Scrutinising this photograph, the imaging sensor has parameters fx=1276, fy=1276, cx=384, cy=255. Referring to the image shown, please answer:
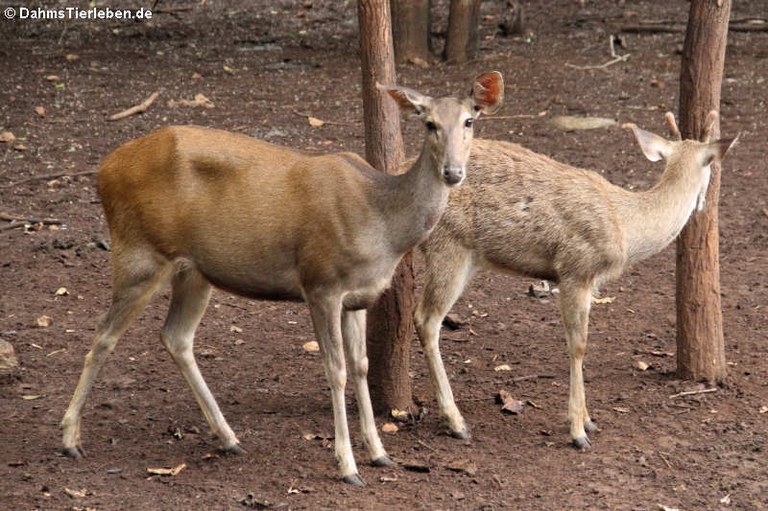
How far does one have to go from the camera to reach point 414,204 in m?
5.56

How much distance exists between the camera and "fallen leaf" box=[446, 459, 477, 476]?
5.89 m

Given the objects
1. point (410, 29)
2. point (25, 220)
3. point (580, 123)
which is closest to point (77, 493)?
point (25, 220)

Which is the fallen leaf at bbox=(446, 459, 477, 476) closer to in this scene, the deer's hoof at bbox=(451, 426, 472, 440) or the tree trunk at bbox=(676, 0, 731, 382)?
the deer's hoof at bbox=(451, 426, 472, 440)

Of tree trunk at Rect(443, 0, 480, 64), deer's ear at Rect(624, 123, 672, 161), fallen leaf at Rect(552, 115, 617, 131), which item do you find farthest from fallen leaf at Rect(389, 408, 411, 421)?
tree trunk at Rect(443, 0, 480, 64)

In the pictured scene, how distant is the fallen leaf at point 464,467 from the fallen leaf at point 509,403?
2.21 feet

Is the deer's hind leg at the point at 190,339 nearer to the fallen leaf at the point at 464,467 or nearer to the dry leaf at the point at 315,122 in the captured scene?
the fallen leaf at the point at 464,467

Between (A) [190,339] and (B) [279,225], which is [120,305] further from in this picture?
(B) [279,225]

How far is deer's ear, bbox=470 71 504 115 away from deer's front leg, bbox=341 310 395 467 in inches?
43.8

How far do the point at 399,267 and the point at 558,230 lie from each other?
2.68 feet

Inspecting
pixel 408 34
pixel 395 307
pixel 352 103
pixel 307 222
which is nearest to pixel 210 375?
pixel 395 307

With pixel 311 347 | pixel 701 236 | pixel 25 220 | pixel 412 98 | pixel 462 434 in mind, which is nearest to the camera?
pixel 412 98

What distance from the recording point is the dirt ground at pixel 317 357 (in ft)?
18.9

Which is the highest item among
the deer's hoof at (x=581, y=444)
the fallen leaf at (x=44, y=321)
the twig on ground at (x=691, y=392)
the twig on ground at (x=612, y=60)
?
the twig on ground at (x=612, y=60)

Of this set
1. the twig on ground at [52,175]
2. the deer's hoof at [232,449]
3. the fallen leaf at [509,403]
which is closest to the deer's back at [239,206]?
the deer's hoof at [232,449]
